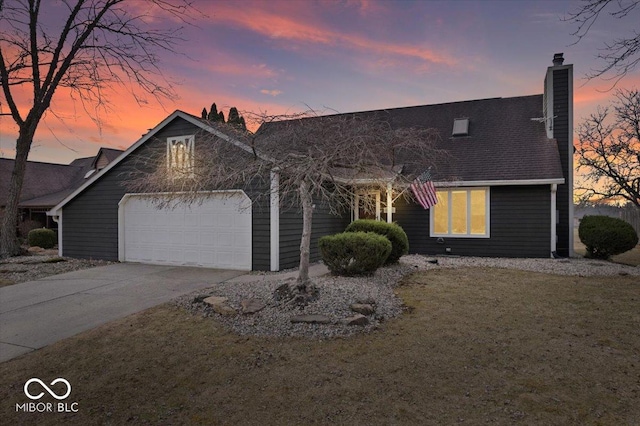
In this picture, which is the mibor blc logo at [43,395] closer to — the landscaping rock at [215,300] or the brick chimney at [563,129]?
the landscaping rock at [215,300]

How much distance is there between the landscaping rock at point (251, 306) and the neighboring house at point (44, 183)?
18.8 metres

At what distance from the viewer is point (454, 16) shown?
33.1 ft

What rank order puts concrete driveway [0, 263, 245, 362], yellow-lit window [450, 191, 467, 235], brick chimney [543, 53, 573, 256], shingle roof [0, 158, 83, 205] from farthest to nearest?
shingle roof [0, 158, 83, 205] → yellow-lit window [450, 191, 467, 235] → brick chimney [543, 53, 573, 256] → concrete driveway [0, 263, 245, 362]

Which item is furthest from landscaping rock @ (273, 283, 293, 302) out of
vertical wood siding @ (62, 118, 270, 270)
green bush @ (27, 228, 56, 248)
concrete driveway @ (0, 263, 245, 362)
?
green bush @ (27, 228, 56, 248)

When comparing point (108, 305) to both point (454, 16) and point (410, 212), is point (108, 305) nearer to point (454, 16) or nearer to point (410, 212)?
point (410, 212)

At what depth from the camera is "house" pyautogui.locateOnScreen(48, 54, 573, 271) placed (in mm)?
10391

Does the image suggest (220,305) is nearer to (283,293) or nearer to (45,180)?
(283,293)

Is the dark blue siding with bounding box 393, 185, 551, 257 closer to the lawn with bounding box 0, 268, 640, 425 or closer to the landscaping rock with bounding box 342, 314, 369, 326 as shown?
the lawn with bounding box 0, 268, 640, 425

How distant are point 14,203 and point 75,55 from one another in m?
5.61

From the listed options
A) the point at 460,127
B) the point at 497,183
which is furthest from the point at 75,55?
the point at 497,183

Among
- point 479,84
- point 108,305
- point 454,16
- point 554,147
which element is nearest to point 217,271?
point 108,305

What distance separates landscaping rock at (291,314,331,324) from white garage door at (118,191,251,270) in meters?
4.79

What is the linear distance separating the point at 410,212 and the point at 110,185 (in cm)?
1002

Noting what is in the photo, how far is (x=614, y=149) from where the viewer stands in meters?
17.5
